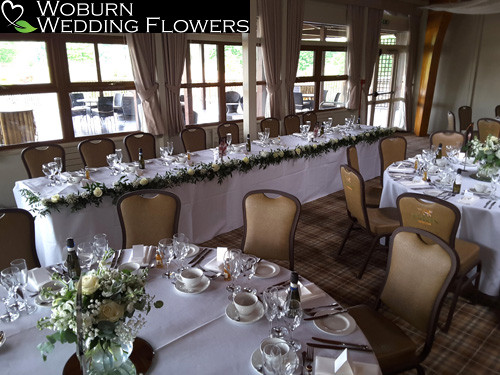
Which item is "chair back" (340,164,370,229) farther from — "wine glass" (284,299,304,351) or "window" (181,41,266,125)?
"window" (181,41,266,125)

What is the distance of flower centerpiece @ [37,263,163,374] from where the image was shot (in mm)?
1436

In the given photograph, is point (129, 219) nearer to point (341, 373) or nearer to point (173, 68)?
point (341, 373)

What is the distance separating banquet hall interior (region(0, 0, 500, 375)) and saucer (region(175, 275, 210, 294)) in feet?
1.89

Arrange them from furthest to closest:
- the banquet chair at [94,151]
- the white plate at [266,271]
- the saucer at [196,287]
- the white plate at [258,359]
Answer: the banquet chair at [94,151], the white plate at [266,271], the saucer at [196,287], the white plate at [258,359]

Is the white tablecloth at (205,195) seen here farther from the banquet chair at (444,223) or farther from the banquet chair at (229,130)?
the banquet chair at (444,223)

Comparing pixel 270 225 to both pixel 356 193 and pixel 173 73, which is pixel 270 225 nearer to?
pixel 356 193

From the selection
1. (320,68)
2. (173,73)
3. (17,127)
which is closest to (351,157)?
(173,73)

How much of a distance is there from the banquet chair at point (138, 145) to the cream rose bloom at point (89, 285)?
3.93 m

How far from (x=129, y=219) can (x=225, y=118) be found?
16.2ft

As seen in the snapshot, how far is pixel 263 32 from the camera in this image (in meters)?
7.57

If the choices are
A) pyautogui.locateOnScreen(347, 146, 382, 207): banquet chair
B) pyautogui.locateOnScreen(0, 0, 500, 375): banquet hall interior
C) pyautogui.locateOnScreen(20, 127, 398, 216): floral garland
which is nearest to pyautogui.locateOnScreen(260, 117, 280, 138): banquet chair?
pyautogui.locateOnScreen(0, 0, 500, 375): banquet hall interior

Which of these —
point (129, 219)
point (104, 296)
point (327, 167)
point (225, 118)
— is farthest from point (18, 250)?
point (225, 118)

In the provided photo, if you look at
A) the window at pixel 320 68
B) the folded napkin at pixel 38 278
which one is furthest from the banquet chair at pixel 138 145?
the window at pixel 320 68

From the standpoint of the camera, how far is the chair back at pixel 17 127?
5.48m
